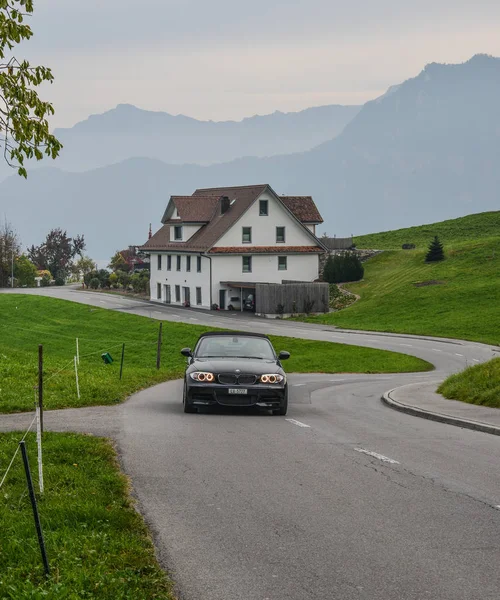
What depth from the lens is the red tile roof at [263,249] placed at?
74812 mm

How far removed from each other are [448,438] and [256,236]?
6296 cm

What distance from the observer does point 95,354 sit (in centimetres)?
4519

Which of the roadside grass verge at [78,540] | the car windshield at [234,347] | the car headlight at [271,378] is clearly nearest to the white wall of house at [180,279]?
the car windshield at [234,347]

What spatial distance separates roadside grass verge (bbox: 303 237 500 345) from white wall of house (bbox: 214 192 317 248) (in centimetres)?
667

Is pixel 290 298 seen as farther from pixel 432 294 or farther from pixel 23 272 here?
pixel 23 272

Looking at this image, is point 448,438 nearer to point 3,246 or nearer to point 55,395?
point 55,395

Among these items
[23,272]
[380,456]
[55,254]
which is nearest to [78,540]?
[380,456]

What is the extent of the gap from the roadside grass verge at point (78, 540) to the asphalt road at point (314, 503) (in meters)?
0.25

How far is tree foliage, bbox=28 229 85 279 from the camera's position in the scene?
14162 centimetres

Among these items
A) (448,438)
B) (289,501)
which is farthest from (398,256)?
(289,501)

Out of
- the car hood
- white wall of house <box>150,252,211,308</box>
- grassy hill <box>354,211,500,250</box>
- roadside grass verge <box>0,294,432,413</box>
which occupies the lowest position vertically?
roadside grass verge <box>0,294,432,413</box>

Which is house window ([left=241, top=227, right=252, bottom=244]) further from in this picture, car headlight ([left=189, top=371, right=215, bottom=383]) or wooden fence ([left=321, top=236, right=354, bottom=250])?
car headlight ([left=189, top=371, right=215, bottom=383])

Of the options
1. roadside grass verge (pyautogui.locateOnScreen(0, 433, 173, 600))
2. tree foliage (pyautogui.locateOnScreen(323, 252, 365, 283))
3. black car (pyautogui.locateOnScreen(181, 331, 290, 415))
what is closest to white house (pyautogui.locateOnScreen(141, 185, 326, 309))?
tree foliage (pyautogui.locateOnScreen(323, 252, 365, 283))

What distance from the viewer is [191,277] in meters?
77.4
